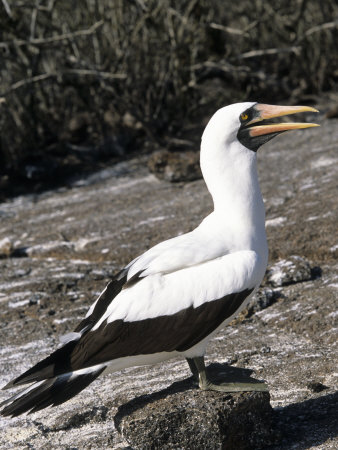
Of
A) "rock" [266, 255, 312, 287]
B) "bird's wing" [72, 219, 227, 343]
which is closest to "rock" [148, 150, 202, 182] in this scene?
"rock" [266, 255, 312, 287]

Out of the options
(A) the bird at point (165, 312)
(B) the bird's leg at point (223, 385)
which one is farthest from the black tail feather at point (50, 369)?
(B) the bird's leg at point (223, 385)

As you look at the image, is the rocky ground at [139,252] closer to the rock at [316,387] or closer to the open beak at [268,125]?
the rock at [316,387]

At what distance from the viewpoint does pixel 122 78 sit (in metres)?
8.01

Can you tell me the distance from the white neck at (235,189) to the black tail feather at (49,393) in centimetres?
81

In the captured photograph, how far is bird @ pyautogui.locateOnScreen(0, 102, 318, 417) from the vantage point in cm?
296

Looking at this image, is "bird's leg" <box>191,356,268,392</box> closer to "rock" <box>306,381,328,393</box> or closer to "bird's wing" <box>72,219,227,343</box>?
"rock" <box>306,381,328,393</box>

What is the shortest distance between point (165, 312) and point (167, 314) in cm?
1

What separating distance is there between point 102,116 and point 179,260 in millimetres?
5926

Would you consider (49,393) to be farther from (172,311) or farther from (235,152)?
(235,152)

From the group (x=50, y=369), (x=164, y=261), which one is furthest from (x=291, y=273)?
(x=50, y=369)

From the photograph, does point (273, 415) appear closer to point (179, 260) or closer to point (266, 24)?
point (179, 260)

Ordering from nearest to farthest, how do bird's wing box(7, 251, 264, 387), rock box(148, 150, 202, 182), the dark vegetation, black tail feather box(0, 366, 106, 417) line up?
black tail feather box(0, 366, 106, 417)
bird's wing box(7, 251, 264, 387)
rock box(148, 150, 202, 182)
the dark vegetation

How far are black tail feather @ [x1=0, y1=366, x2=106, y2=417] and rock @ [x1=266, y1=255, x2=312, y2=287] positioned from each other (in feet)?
5.68

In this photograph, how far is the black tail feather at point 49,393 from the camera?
2.88 m
